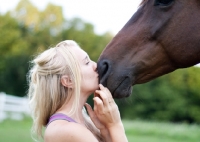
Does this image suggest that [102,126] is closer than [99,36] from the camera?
Yes

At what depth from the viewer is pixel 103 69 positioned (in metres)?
2.54

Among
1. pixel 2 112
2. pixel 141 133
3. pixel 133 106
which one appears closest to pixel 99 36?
pixel 133 106

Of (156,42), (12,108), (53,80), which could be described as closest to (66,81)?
(53,80)

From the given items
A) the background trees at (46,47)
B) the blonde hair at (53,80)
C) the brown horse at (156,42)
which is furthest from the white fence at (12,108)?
the brown horse at (156,42)

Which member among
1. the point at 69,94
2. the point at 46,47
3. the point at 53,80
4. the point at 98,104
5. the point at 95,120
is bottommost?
the point at 95,120

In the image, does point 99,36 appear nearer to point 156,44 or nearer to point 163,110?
point 163,110

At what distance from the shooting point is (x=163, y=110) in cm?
3012

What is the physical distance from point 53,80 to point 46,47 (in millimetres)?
26424

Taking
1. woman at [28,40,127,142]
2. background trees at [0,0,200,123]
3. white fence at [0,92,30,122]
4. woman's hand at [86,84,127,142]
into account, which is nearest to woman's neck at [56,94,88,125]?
woman at [28,40,127,142]

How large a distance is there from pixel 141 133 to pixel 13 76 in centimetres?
1806

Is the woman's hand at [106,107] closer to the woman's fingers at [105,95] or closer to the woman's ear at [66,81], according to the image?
the woman's fingers at [105,95]

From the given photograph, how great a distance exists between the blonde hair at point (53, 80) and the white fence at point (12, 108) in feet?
44.9

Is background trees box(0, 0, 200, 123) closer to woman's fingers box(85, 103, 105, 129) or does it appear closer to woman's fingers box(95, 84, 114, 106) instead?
woman's fingers box(85, 103, 105, 129)

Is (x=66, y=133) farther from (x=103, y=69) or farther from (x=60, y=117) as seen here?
(x=103, y=69)
